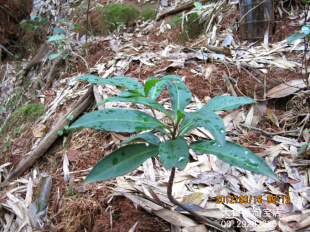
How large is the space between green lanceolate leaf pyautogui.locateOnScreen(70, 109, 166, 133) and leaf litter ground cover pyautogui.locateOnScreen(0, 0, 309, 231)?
0.56m

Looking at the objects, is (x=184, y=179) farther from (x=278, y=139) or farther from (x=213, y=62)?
(x=213, y=62)

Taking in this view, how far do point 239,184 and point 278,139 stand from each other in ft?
1.84

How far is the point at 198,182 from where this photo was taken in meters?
1.42

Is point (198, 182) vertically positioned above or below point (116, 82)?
below

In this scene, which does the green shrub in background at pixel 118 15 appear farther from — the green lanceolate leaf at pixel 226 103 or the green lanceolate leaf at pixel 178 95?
the green lanceolate leaf at pixel 226 103

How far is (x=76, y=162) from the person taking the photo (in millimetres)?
1745

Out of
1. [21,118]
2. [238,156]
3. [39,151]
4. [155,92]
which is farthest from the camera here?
[21,118]

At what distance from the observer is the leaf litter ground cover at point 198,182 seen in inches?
47.9

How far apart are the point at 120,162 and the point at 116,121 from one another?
0.16 meters

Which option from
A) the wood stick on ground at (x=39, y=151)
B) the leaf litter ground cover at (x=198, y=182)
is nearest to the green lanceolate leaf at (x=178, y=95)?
the leaf litter ground cover at (x=198, y=182)

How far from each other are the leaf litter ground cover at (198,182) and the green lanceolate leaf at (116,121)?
56cm

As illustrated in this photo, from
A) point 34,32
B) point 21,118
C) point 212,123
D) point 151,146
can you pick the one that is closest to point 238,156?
point 212,123

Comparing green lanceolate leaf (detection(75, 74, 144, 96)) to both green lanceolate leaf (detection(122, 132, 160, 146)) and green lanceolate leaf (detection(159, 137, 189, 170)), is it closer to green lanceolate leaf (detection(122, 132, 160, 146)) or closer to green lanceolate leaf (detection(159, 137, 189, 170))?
green lanceolate leaf (detection(122, 132, 160, 146))

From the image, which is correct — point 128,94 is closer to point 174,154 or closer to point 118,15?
point 174,154
